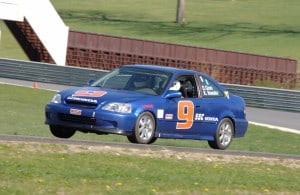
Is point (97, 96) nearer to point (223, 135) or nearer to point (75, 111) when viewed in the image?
point (75, 111)

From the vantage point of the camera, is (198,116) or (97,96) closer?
(97,96)

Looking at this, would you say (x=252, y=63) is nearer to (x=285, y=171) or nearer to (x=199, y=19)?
(x=199, y=19)

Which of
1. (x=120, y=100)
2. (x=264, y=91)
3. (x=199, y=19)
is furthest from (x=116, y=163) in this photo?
(x=199, y=19)

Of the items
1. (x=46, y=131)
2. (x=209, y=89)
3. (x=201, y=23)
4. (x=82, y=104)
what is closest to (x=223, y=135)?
(x=209, y=89)

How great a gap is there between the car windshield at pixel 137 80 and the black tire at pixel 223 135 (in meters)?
1.40

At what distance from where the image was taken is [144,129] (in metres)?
15.4

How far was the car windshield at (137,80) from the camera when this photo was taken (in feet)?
52.7

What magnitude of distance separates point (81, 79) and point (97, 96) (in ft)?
70.0

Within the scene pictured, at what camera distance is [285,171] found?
1312cm

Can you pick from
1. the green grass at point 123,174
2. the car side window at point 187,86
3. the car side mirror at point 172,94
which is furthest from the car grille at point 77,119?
the green grass at point 123,174

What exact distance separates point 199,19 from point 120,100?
5142 centimetres

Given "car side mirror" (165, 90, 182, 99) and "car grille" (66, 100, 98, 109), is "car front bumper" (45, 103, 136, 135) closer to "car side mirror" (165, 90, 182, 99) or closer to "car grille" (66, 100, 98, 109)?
"car grille" (66, 100, 98, 109)

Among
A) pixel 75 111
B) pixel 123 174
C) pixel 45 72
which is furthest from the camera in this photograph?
pixel 45 72

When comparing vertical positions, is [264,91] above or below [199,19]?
below
